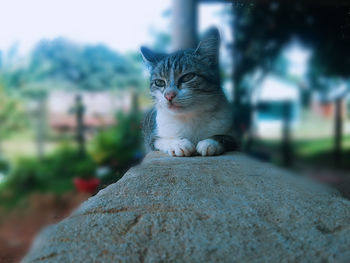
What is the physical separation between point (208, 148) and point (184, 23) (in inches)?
27.2

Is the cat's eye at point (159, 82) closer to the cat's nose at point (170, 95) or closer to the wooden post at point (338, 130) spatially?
the cat's nose at point (170, 95)

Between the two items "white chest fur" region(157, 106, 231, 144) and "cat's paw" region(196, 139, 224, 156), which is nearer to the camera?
"cat's paw" region(196, 139, 224, 156)

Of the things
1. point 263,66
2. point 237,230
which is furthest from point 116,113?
point 263,66

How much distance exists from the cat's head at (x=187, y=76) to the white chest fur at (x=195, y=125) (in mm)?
69

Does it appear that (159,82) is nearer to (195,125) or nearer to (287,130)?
(195,125)

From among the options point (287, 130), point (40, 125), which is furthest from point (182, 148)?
point (40, 125)

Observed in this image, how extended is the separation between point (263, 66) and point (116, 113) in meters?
1.13

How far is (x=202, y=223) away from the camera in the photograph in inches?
35.0

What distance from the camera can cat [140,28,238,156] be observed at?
162cm

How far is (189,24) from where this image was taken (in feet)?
5.62

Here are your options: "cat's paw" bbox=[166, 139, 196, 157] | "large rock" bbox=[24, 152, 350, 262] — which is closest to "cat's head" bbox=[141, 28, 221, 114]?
"cat's paw" bbox=[166, 139, 196, 157]

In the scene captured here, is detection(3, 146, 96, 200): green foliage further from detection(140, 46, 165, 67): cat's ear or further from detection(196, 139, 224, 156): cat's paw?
detection(140, 46, 165, 67): cat's ear

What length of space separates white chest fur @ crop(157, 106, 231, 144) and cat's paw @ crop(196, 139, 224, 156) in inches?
4.3

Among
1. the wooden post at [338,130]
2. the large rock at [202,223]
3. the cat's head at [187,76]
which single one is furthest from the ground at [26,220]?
the wooden post at [338,130]
